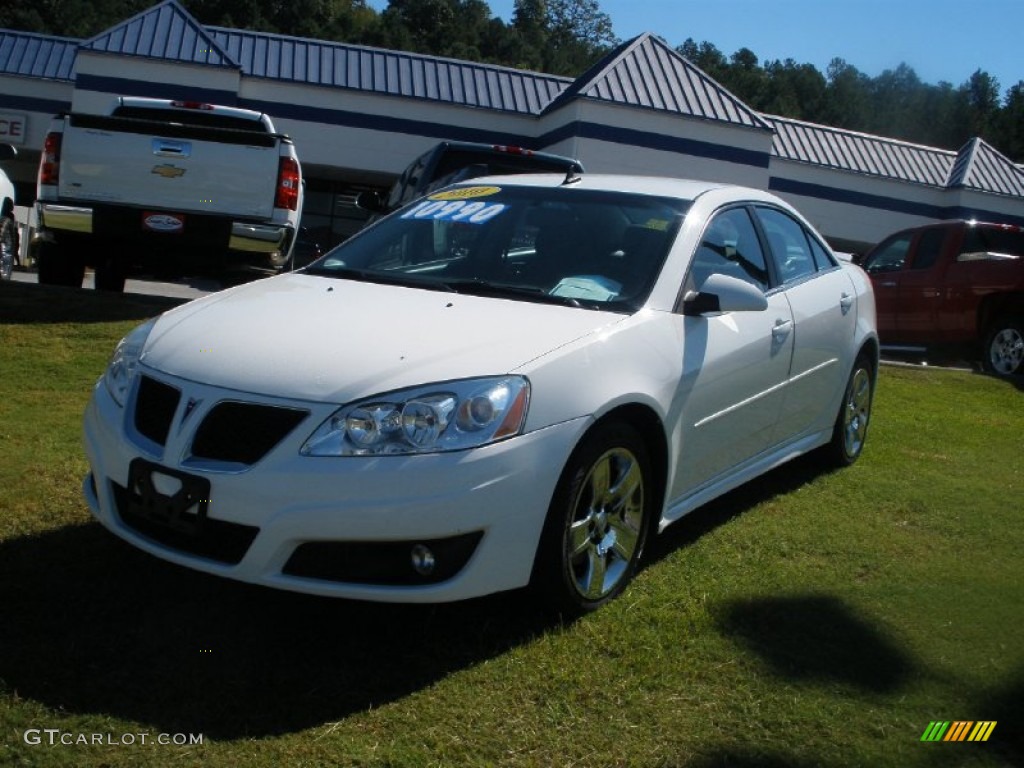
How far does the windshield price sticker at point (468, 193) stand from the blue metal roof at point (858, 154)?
73.2 feet

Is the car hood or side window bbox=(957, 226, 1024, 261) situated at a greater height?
side window bbox=(957, 226, 1024, 261)

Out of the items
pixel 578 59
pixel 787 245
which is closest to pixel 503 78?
pixel 787 245

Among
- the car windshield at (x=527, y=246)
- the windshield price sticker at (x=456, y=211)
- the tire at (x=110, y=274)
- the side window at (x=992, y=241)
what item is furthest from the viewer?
the side window at (x=992, y=241)

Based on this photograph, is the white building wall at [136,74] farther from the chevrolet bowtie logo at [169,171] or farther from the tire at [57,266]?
the chevrolet bowtie logo at [169,171]

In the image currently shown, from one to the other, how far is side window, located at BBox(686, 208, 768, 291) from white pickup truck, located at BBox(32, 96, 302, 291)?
473 centimetres

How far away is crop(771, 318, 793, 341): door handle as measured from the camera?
5141 millimetres

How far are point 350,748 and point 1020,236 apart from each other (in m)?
10.9

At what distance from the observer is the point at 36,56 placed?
26.6 metres

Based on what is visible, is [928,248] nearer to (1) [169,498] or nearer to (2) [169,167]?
(2) [169,167]

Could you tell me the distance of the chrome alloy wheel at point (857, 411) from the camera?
20.7 ft

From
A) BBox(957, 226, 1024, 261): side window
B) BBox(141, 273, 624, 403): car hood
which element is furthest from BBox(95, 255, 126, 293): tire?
BBox(957, 226, 1024, 261): side window

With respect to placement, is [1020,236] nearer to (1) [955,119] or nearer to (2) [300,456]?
(2) [300,456]

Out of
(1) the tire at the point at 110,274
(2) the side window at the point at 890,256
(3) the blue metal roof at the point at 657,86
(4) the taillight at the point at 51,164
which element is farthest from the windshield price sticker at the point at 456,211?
(3) the blue metal roof at the point at 657,86

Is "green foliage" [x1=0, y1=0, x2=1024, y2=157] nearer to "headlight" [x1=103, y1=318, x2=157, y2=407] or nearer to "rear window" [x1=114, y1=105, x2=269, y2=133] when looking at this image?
"rear window" [x1=114, y1=105, x2=269, y2=133]
